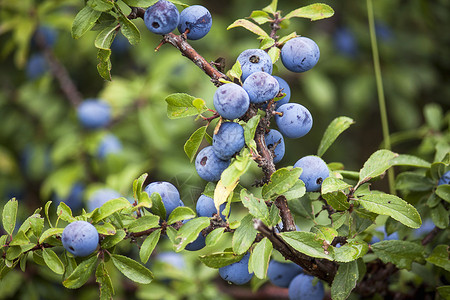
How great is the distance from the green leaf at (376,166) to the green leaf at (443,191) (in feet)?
0.45

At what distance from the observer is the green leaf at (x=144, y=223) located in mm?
792

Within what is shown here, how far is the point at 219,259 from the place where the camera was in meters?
0.80

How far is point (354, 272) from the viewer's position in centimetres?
84

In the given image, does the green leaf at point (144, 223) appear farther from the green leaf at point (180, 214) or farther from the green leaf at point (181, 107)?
the green leaf at point (181, 107)

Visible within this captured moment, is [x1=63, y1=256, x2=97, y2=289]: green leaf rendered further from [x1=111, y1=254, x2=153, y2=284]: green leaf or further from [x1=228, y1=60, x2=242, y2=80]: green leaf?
[x1=228, y1=60, x2=242, y2=80]: green leaf

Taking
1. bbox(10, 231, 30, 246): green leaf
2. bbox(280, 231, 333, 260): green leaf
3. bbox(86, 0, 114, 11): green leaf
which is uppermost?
bbox(86, 0, 114, 11): green leaf

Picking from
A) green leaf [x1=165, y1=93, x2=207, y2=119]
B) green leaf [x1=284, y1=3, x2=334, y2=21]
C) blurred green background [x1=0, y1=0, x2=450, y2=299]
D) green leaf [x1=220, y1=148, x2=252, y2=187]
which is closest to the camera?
green leaf [x1=220, y1=148, x2=252, y2=187]

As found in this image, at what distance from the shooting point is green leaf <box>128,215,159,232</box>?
79cm

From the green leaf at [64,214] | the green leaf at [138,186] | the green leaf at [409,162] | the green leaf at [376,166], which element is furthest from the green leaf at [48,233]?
the green leaf at [409,162]

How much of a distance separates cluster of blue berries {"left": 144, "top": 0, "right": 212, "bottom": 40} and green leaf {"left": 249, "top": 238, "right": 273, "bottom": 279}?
42 cm

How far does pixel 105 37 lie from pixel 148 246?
0.40 meters

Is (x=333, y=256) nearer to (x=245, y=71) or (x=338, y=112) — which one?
(x=245, y=71)

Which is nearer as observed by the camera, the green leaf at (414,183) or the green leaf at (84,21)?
the green leaf at (84,21)

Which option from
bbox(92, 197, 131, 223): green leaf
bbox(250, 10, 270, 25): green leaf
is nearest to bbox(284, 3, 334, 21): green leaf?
bbox(250, 10, 270, 25): green leaf
